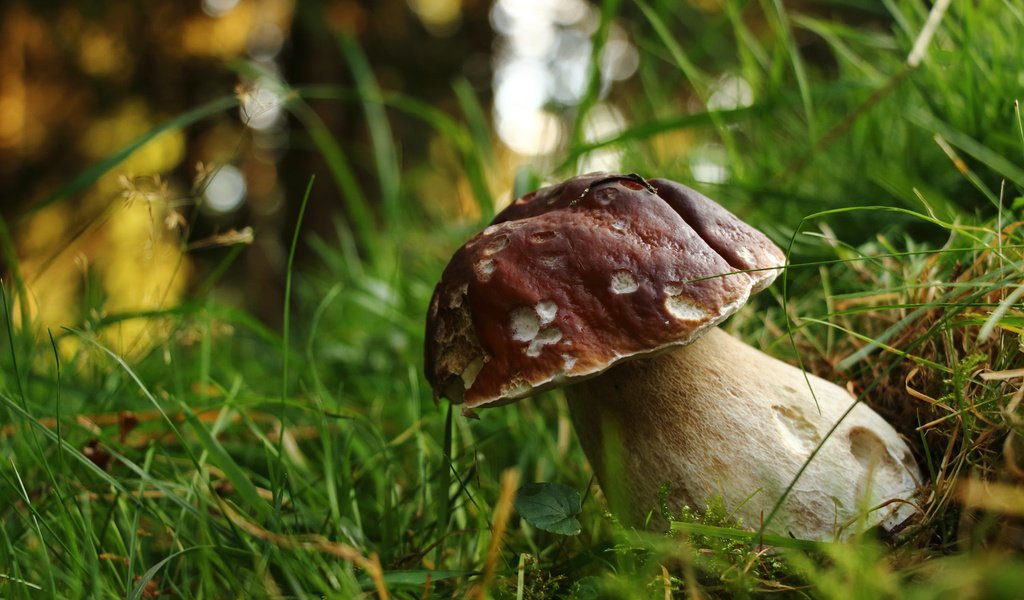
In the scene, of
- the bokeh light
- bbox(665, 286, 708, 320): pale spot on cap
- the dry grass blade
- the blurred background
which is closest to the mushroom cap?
bbox(665, 286, 708, 320): pale spot on cap

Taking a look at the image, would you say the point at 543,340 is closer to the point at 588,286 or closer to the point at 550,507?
the point at 588,286

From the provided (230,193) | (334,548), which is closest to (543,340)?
(334,548)

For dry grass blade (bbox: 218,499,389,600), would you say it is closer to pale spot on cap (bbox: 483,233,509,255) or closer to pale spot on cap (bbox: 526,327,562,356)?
pale spot on cap (bbox: 526,327,562,356)

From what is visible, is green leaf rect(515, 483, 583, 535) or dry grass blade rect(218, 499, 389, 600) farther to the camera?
green leaf rect(515, 483, 583, 535)

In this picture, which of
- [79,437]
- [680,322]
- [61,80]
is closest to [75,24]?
[61,80]

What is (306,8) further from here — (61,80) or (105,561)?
(105,561)
